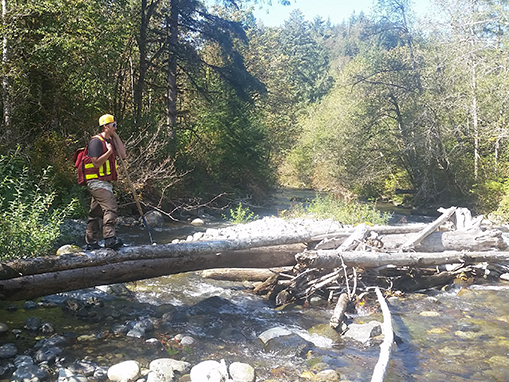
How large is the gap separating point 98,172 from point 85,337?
213 centimetres

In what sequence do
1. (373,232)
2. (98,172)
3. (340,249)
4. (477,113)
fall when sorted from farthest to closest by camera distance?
1. (477,113)
2. (373,232)
3. (340,249)
4. (98,172)

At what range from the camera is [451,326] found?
6.17 meters

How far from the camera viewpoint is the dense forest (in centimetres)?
1255

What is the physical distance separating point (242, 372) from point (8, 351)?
99.6 inches

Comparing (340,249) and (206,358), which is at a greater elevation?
(340,249)

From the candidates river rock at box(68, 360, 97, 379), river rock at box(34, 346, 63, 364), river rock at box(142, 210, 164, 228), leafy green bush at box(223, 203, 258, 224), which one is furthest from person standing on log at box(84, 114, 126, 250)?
river rock at box(142, 210, 164, 228)

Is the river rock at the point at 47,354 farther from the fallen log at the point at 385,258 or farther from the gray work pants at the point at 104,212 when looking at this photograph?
the fallen log at the point at 385,258

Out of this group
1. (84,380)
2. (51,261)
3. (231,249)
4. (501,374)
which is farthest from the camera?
(231,249)

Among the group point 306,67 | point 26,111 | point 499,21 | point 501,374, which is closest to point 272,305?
point 501,374

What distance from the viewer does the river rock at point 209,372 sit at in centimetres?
423

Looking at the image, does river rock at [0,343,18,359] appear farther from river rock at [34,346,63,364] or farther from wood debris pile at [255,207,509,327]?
wood debris pile at [255,207,509,327]

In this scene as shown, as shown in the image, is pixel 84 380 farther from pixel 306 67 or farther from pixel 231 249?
pixel 306 67

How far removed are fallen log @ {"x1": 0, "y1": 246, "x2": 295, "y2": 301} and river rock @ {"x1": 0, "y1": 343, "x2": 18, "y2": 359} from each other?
1.79 ft

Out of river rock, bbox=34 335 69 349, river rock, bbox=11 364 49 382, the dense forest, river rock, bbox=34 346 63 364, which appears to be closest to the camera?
river rock, bbox=11 364 49 382
